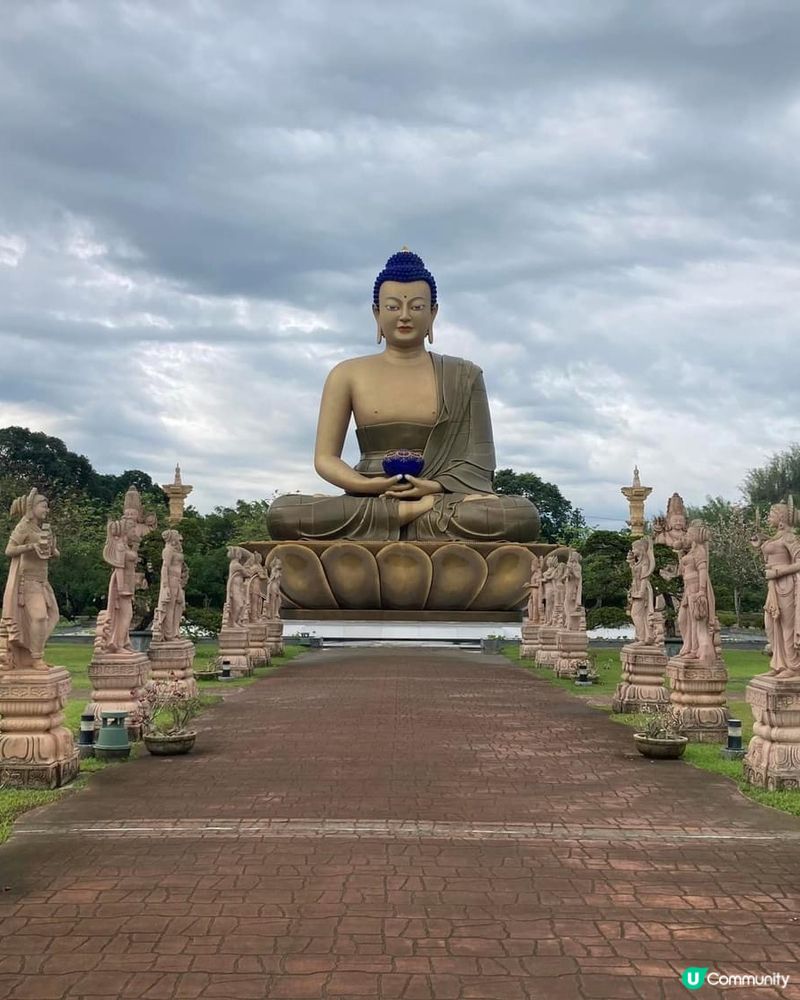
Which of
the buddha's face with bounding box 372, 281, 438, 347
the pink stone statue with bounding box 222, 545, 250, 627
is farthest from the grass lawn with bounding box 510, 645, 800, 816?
the buddha's face with bounding box 372, 281, 438, 347

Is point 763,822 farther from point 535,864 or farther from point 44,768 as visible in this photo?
point 44,768

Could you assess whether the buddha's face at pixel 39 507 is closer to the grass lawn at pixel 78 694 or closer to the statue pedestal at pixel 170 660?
the grass lawn at pixel 78 694

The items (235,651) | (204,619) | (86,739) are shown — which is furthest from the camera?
(204,619)

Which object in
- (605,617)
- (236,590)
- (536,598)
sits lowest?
(605,617)

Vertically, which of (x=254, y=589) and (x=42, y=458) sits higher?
(x=42, y=458)

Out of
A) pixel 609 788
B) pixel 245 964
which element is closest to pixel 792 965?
pixel 245 964

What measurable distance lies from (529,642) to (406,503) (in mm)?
7289

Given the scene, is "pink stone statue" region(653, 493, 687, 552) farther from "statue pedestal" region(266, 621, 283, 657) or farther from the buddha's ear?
the buddha's ear

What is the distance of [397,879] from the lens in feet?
20.4

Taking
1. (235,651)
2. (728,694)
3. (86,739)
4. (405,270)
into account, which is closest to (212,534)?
(405,270)

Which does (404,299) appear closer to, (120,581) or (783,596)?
(120,581)

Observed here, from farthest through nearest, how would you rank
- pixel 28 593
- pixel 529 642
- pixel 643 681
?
pixel 529 642
pixel 643 681
pixel 28 593

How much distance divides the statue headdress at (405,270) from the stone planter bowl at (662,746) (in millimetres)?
24933

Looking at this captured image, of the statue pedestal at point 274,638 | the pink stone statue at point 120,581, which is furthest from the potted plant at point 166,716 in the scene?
the statue pedestal at point 274,638
